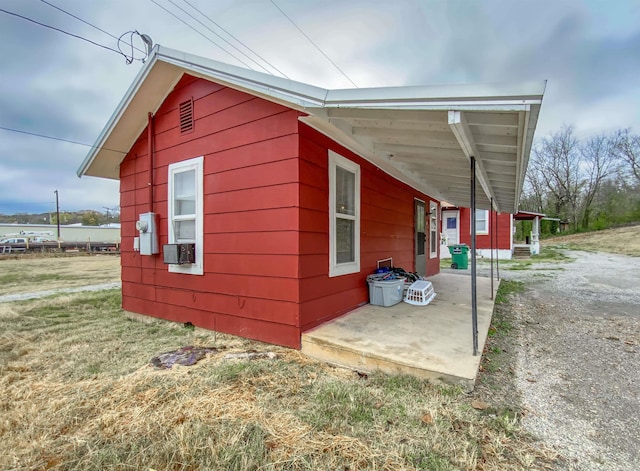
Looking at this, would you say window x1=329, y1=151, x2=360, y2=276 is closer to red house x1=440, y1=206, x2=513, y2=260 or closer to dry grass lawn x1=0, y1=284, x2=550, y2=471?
dry grass lawn x1=0, y1=284, x2=550, y2=471

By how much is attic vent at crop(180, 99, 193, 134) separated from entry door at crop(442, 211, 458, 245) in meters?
14.3

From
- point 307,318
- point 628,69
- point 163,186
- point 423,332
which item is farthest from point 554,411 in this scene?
point 628,69

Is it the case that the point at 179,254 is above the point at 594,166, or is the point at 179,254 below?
below

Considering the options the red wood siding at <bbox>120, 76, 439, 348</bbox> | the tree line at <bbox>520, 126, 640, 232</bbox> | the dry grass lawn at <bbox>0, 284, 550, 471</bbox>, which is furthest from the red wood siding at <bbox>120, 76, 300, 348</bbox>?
the tree line at <bbox>520, 126, 640, 232</bbox>

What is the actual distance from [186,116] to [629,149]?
126ft

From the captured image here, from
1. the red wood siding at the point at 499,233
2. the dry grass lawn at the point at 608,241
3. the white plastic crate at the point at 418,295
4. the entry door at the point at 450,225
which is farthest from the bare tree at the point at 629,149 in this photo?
the white plastic crate at the point at 418,295

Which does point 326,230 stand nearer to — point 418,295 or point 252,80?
point 252,80

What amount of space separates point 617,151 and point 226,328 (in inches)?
1523

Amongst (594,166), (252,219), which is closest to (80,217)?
(252,219)

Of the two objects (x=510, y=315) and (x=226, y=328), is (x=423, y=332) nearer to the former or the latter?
(x=226, y=328)

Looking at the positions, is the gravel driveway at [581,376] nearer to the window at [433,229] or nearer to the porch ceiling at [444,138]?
the porch ceiling at [444,138]

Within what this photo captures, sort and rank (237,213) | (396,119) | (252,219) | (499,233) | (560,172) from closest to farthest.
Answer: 1. (396,119)
2. (252,219)
3. (237,213)
4. (499,233)
5. (560,172)

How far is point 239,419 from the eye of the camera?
192 cm

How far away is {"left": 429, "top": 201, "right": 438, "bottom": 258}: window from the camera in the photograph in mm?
8562
